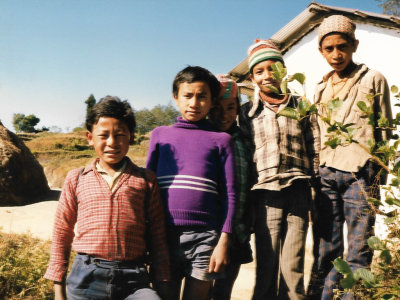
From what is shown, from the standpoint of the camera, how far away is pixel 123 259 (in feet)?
6.17

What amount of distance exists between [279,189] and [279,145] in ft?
0.94

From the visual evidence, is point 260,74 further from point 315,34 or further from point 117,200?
point 315,34

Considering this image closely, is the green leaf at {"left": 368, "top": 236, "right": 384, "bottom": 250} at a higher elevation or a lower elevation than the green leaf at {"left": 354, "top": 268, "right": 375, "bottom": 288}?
higher

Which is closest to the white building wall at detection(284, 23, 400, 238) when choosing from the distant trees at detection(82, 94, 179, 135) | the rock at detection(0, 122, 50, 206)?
the rock at detection(0, 122, 50, 206)

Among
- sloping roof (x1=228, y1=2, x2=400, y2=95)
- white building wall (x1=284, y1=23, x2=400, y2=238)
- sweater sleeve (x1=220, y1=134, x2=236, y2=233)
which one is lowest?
sweater sleeve (x1=220, y1=134, x2=236, y2=233)

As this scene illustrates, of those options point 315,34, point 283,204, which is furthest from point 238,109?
point 315,34

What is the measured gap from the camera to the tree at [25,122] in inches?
2010

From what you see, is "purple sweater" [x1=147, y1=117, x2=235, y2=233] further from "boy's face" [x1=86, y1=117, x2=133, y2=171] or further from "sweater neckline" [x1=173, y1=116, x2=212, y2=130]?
"boy's face" [x1=86, y1=117, x2=133, y2=171]


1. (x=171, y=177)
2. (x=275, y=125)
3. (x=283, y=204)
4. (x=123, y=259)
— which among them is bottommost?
(x=123, y=259)

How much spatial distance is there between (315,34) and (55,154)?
17.9 metres

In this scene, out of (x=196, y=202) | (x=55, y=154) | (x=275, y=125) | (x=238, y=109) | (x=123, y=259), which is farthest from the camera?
(x=55, y=154)

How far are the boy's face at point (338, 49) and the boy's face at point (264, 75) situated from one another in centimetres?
36

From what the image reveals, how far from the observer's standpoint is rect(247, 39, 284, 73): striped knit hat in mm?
2436

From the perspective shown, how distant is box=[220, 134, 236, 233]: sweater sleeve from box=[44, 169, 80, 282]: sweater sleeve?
838mm
